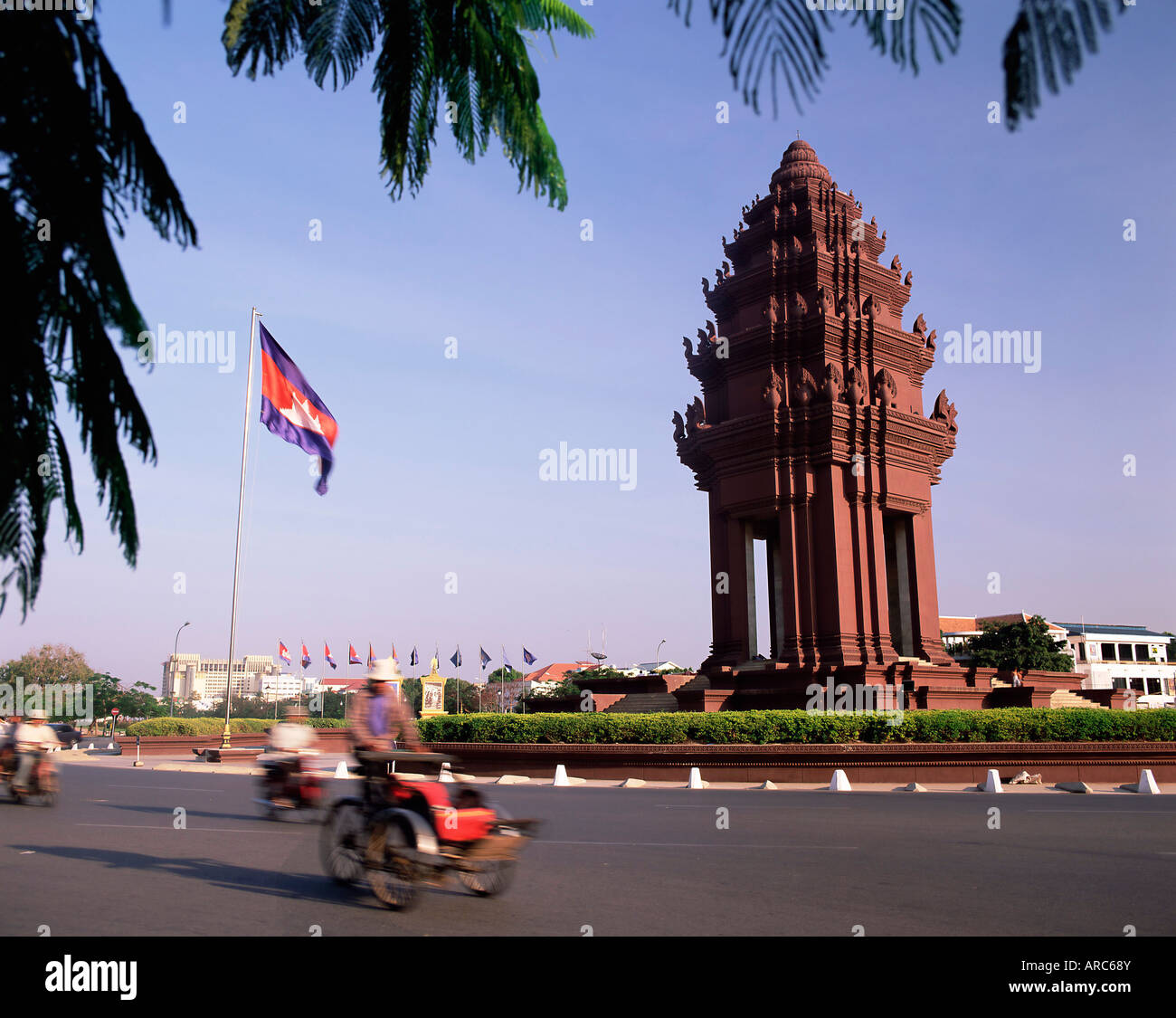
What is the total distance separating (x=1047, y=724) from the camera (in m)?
21.4

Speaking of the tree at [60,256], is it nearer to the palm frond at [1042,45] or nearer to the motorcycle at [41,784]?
the palm frond at [1042,45]

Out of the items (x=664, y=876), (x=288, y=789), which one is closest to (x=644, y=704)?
(x=288, y=789)

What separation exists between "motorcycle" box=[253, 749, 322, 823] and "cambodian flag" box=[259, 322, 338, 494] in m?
6.95

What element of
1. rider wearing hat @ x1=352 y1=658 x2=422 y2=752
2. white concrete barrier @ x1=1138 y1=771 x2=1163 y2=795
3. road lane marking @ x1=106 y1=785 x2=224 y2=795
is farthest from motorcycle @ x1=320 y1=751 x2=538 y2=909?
white concrete barrier @ x1=1138 y1=771 x2=1163 y2=795

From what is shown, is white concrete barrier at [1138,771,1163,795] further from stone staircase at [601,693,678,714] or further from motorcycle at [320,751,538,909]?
motorcycle at [320,751,538,909]

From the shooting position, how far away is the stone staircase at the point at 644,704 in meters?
27.9

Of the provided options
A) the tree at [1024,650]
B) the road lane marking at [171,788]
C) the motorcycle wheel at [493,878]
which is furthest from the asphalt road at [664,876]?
the tree at [1024,650]

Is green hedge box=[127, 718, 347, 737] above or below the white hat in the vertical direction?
below

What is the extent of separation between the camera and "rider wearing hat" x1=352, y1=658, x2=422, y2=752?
25.7 feet

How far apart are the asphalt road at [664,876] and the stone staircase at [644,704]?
12528 millimetres

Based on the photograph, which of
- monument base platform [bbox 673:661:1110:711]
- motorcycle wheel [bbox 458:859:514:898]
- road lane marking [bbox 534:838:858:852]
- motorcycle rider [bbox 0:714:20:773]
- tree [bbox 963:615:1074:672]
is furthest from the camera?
tree [bbox 963:615:1074:672]
